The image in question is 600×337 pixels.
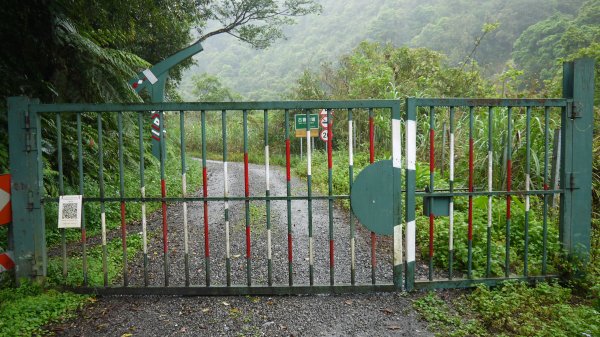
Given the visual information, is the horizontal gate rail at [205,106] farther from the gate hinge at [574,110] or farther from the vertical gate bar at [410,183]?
the gate hinge at [574,110]

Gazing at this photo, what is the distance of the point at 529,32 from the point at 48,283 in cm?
3551

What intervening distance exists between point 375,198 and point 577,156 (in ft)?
6.47

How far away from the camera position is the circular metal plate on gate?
375cm

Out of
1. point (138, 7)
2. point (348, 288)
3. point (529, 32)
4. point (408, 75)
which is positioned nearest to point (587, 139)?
point (348, 288)

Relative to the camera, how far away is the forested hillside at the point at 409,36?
98.4ft

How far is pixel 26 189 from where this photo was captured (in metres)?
3.73

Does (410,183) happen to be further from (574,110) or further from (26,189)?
(26,189)

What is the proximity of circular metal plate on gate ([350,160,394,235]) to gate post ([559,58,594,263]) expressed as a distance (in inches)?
67.8

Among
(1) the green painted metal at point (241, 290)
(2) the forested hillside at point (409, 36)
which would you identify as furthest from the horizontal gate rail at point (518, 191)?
(2) the forested hillside at point (409, 36)

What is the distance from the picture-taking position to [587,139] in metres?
3.92

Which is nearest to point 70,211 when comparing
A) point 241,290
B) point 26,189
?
point 26,189

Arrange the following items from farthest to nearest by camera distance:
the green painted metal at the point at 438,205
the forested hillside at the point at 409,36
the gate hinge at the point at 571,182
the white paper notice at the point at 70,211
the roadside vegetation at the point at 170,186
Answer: the forested hillside at the point at 409,36 < the gate hinge at the point at 571,182 < the green painted metal at the point at 438,205 < the white paper notice at the point at 70,211 < the roadside vegetation at the point at 170,186

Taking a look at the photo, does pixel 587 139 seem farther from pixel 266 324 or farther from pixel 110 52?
pixel 110 52

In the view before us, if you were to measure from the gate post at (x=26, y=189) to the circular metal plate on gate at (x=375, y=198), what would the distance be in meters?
2.84
